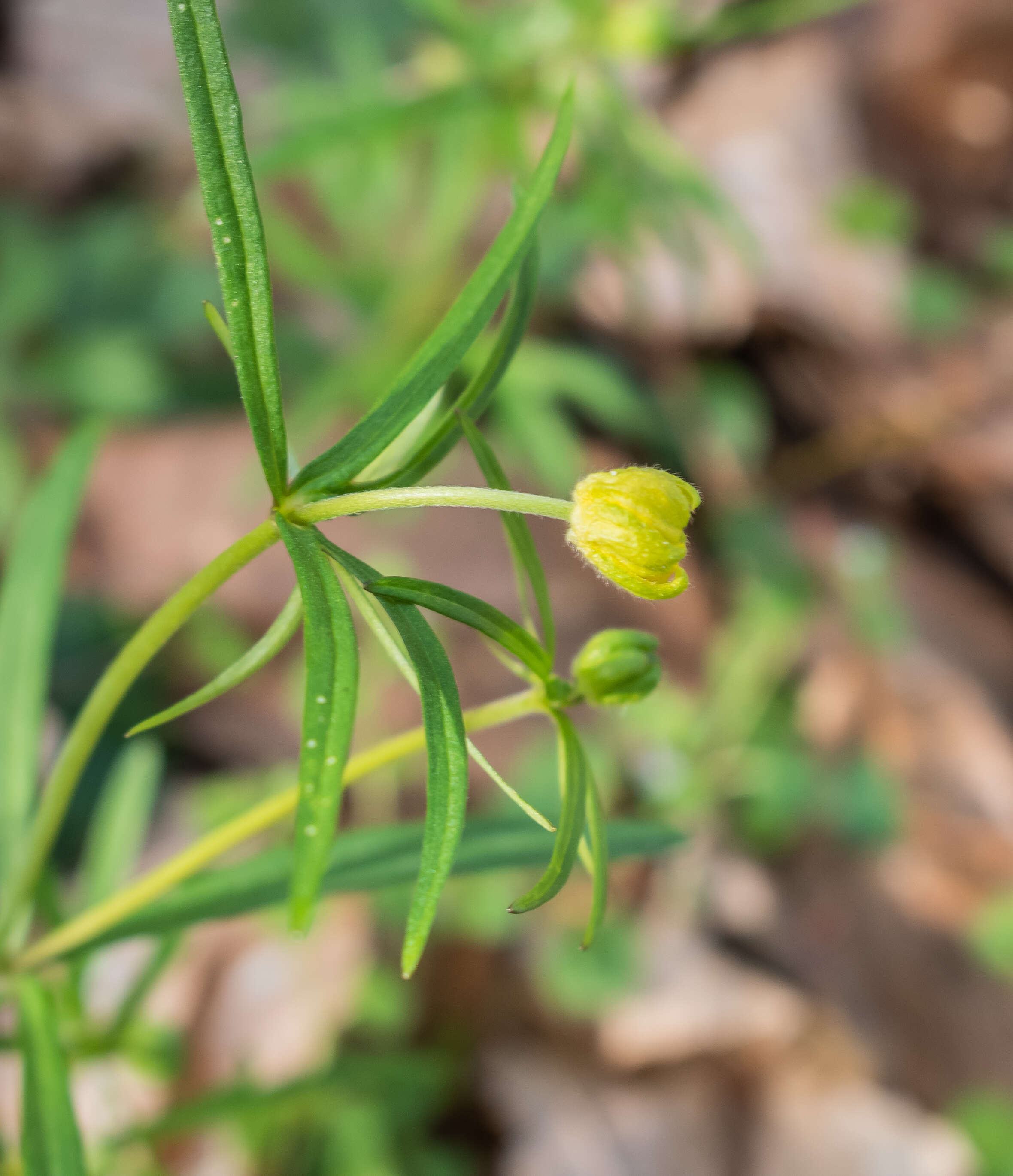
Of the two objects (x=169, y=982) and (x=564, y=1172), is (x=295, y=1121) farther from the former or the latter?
(x=564, y=1172)

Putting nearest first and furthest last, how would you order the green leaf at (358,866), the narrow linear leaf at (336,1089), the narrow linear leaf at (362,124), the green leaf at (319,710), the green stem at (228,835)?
the green leaf at (319,710), the green stem at (228,835), the green leaf at (358,866), the narrow linear leaf at (336,1089), the narrow linear leaf at (362,124)

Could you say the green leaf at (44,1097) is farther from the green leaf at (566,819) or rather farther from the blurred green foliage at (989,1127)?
the blurred green foliage at (989,1127)

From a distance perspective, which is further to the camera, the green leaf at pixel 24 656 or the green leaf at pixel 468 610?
the green leaf at pixel 24 656

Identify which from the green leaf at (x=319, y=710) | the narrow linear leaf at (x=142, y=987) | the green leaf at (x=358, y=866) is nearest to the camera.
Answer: the green leaf at (x=319, y=710)

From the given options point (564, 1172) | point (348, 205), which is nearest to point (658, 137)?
point (348, 205)

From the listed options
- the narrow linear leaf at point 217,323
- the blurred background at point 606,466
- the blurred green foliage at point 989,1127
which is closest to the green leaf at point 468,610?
the narrow linear leaf at point 217,323

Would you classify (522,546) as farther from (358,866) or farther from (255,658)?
(358,866)
